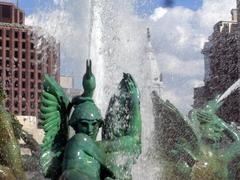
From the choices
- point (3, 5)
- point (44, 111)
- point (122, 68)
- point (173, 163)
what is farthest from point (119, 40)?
point (3, 5)

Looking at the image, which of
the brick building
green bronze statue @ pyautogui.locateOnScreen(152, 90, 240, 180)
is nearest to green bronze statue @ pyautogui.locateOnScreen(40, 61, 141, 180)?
green bronze statue @ pyautogui.locateOnScreen(152, 90, 240, 180)

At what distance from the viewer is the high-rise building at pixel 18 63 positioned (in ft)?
166

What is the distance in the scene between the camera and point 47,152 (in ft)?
21.7

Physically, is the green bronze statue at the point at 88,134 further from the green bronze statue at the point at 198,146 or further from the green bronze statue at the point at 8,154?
the green bronze statue at the point at 198,146

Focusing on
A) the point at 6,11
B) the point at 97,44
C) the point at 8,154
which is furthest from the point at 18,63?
the point at 8,154

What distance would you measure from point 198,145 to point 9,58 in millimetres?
48454

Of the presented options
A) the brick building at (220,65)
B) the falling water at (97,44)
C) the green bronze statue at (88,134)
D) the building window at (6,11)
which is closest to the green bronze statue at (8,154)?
the falling water at (97,44)

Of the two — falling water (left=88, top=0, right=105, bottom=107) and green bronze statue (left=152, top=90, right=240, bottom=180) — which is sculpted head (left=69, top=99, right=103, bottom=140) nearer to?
falling water (left=88, top=0, right=105, bottom=107)

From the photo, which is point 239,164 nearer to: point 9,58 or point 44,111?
point 44,111

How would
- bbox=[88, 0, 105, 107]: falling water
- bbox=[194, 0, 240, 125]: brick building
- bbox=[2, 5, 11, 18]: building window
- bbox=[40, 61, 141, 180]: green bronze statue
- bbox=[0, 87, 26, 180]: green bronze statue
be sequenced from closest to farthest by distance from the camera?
bbox=[40, 61, 141, 180]: green bronze statue < bbox=[0, 87, 26, 180]: green bronze statue < bbox=[88, 0, 105, 107]: falling water < bbox=[194, 0, 240, 125]: brick building < bbox=[2, 5, 11, 18]: building window

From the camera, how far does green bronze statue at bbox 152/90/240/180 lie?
10875 mm

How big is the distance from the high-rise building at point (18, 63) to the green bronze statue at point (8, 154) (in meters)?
37.0

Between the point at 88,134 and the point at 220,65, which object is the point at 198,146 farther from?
the point at 220,65

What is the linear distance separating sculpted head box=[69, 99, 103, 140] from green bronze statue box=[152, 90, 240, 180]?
469 cm
